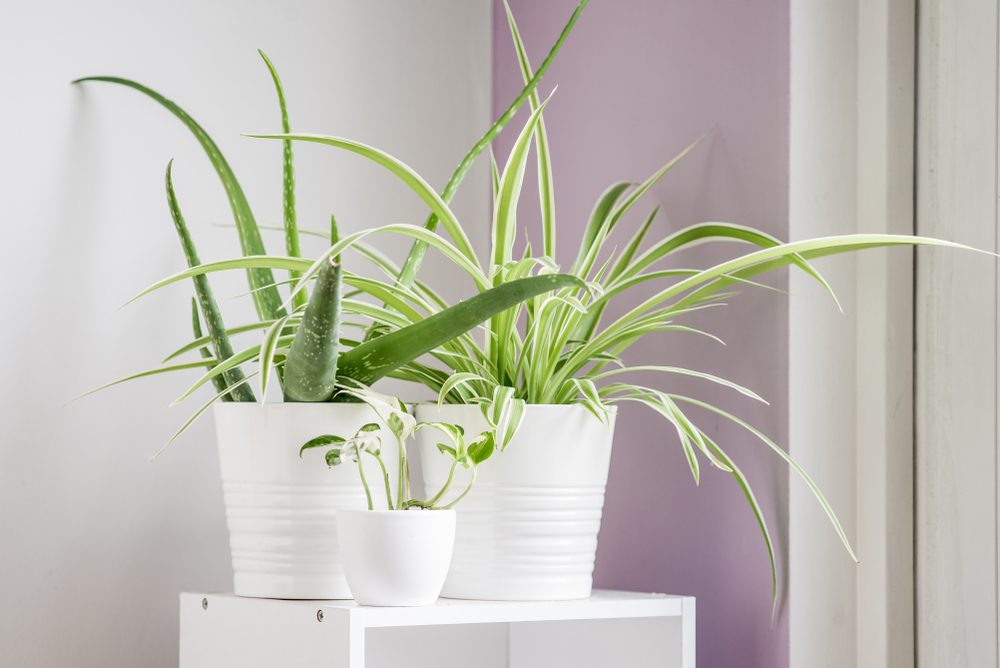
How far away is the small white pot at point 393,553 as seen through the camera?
89 cm

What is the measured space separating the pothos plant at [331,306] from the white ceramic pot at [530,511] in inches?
2.4

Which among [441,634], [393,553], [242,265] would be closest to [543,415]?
[393,553]

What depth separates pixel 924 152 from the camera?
107 cm

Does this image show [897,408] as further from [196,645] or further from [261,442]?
[196,645]

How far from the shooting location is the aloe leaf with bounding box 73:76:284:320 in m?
1.10

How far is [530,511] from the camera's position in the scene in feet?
Result: 3.25

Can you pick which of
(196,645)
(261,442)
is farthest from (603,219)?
(196,645)

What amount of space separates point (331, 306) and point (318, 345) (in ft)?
0.14

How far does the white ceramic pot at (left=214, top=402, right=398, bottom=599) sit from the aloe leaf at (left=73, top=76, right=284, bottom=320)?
0.46ft

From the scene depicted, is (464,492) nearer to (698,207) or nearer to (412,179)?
(412,179)

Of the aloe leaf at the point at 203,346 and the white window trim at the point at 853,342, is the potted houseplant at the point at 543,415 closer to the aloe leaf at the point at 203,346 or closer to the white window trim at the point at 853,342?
the white window trim at the point at 853,342

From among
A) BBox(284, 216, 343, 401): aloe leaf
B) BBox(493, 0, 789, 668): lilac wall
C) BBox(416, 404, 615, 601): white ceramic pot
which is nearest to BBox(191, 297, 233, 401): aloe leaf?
BBox(284, 216, 343, 401): aloe leaf

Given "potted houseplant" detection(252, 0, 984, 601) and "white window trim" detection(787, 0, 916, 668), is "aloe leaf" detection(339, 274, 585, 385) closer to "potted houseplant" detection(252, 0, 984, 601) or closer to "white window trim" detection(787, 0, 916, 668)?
"potted houseplant" detection(252, 0, 984, 601)

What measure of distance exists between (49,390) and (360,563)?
0.49 meters
